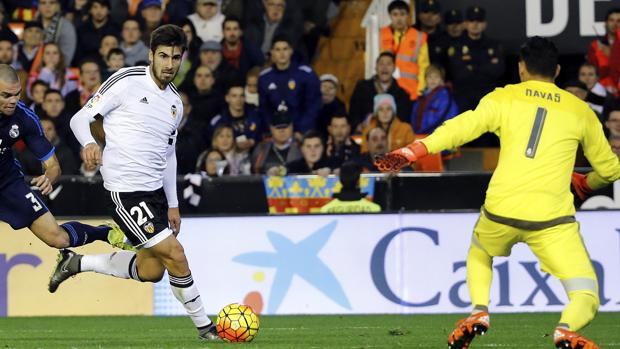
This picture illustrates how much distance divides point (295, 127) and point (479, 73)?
246 cm

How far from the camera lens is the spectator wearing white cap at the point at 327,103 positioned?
17703 millimetres

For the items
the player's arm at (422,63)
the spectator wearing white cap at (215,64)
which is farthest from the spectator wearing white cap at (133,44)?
the player's arm at (422,63)

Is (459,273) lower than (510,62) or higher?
lower

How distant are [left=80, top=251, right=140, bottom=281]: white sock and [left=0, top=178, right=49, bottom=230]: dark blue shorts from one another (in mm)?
689

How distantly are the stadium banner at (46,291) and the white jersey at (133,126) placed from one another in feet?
15.7

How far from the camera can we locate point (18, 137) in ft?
37.7

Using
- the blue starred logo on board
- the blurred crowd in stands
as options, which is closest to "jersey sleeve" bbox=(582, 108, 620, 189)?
the blue starred logo on board

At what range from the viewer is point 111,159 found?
10578 mm

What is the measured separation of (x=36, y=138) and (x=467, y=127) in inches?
165

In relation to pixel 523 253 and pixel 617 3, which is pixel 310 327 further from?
pixel 617 3

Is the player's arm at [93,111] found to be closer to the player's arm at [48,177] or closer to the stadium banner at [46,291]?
the player's arm at [48,177]

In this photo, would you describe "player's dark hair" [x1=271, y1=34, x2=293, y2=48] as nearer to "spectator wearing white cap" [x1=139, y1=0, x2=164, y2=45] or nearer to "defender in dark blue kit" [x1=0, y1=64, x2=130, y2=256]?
"spectator wearing white cap" [x1=139, y1=0, x2=164, y2=45]

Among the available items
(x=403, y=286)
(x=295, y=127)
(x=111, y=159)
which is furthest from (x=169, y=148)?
(x=295, y=127)

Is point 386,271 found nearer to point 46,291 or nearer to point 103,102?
point 46,291
